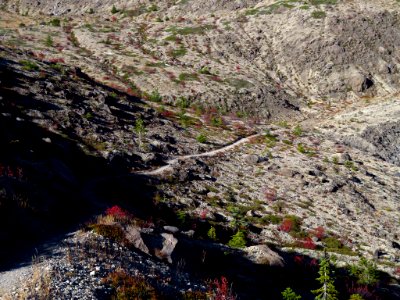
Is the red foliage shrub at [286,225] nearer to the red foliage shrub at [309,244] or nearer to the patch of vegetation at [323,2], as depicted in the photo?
the red foliage shrub at [309,244]

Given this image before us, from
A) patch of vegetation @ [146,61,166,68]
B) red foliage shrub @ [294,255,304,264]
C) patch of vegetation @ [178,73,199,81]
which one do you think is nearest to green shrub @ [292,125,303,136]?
patch of vegetation @ [178,73,199,81]

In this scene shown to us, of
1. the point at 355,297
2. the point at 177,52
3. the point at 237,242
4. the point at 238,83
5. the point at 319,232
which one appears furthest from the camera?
the point at 177,52

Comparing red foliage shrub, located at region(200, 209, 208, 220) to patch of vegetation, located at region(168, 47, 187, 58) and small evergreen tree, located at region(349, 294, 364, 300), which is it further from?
patch of vegetation, located at region(168, 47, 187, 58)

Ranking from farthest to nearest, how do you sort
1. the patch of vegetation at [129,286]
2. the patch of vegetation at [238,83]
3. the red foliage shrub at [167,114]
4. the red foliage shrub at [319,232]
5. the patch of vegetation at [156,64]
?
the patch of vegetation at [156,64], the patch of vegetation at [238,83], the red foliage shrub at [167,114], the red foliage shrub at [319,232], the patch of vegetation at [129,286]

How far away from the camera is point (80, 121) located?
156 ft

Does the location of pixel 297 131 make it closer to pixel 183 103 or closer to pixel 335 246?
pixel 183 103

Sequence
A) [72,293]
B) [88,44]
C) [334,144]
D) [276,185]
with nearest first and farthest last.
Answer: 1. [72,293]
2. [276,185]
3. [334,144]
4. [88,44]

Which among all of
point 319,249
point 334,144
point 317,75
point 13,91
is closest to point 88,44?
point 13,91

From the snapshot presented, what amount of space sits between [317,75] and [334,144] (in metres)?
32.6

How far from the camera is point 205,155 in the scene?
50625 mm

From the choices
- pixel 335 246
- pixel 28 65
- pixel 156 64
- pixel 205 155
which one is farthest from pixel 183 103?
pixel 335 246

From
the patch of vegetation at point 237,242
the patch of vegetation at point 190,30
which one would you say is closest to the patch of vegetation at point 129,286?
the patch of vegetation at point 237,242

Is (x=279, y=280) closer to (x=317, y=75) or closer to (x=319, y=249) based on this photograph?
(x=319, y=249)

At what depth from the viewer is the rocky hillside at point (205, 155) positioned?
2102 centimetres
